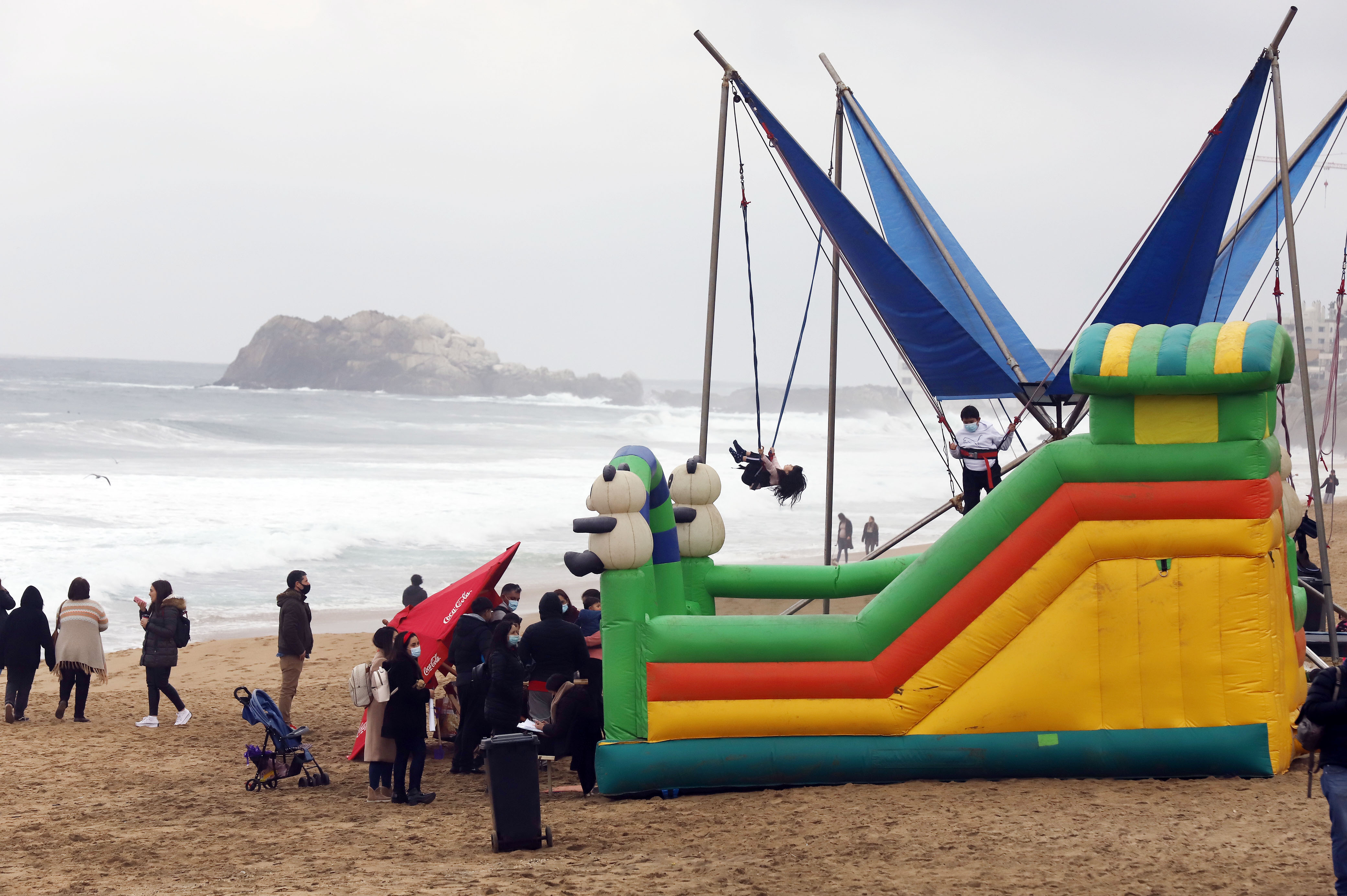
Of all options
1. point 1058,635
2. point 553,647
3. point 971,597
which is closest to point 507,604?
point 553,647

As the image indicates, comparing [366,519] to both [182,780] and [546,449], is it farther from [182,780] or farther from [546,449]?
[546,449]

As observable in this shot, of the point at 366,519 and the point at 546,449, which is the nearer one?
the point at 366,519

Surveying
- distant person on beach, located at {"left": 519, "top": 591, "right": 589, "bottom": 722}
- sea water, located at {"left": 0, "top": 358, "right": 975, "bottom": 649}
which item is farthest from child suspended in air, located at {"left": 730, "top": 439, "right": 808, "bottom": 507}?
sea water, located at {"left": 0, "top": 358, "right": 975, "bottom": 649}

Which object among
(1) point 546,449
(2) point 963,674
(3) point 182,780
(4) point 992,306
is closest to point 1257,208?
(4) point 992,306

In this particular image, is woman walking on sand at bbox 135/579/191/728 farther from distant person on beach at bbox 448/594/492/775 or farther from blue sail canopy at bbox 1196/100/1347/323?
blue sail canopy at bbox 1196/100/1347/323

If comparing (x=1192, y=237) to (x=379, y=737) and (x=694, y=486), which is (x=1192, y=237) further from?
(x=379, y=737)

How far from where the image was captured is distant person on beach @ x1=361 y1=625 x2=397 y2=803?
8.16 m

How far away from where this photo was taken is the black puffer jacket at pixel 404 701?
8.16 m

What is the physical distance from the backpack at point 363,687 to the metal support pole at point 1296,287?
21.5 ft

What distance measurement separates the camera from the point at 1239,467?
23.7 ft

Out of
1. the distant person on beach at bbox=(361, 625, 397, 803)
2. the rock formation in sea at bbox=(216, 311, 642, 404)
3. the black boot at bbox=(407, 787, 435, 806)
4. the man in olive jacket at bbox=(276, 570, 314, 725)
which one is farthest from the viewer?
the rock formation in sea at bbox=(216, 311, 642, 404)

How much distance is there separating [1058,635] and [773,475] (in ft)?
11.7

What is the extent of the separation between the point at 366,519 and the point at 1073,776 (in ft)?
83.4

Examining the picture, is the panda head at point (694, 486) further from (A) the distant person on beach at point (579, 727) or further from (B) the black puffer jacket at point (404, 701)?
(B) the black puffer jacket at point (404, 701)
